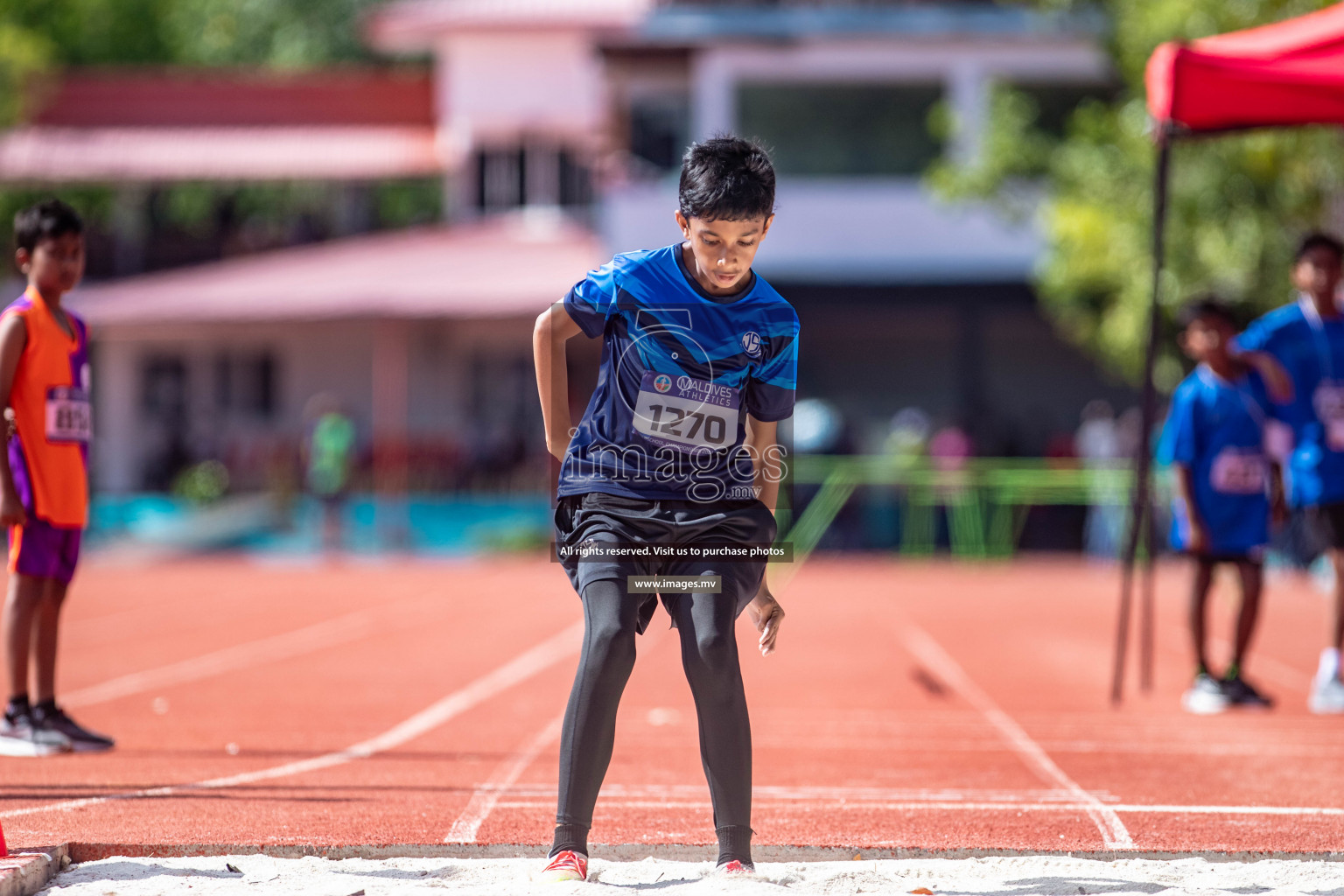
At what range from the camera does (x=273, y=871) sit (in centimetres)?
406

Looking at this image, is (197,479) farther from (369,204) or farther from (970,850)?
(970,850)

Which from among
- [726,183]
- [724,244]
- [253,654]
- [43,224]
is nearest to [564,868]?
[724,244]

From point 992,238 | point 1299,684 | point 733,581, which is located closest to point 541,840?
point 733,581

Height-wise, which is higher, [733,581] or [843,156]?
[843,156]

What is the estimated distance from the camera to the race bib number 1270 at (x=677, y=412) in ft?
12.9

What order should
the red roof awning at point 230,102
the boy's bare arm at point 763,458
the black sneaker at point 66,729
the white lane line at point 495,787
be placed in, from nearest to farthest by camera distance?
the boy's bare arm at point 763,458, the white lane line at point 495,787, the black sneaker at point 66,729, the red roof awning at point 230,102

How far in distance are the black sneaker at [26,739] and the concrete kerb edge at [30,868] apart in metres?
2.00

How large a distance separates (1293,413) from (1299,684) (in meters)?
2.06

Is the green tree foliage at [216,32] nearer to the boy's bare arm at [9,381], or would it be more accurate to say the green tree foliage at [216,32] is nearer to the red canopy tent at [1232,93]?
the red canopy tent at [1232,93]

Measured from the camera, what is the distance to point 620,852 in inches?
171

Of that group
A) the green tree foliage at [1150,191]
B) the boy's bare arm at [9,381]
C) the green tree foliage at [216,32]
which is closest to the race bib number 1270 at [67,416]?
the boy's bare arm at [9,381]

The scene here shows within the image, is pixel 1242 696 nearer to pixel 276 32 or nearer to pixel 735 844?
pixel 735 844

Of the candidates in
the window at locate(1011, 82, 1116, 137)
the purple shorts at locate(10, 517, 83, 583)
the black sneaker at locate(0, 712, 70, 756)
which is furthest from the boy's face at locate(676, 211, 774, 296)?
the window at locate(1011, 82, 1116, 137)

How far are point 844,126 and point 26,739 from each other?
20124 mm
